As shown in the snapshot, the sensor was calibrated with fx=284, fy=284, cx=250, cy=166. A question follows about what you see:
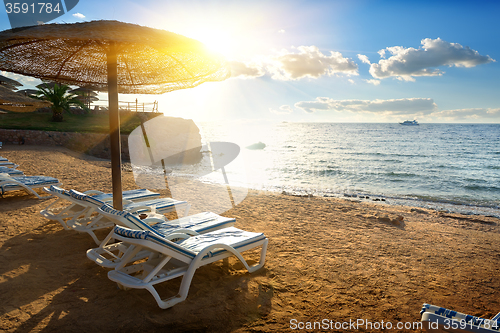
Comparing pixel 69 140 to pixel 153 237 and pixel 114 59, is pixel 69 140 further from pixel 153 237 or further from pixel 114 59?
pixel 153 237

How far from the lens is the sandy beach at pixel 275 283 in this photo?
8.61ft

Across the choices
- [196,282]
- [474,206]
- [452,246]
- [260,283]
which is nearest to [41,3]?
[196,282]

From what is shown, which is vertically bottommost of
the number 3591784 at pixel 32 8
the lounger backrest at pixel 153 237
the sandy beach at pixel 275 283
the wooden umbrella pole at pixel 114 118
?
the sandy beach at pixel 275 283

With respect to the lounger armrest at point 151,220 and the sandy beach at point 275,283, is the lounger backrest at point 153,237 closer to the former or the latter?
the sandy beach at point 275,283

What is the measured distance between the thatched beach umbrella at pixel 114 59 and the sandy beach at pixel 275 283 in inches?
48.9

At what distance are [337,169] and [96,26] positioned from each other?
21079mm

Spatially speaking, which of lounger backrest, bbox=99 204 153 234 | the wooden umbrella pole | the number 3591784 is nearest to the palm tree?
the number 3591784

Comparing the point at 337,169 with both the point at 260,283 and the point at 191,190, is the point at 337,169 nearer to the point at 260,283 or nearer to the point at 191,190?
the point at 191,190

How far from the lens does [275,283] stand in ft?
10.9

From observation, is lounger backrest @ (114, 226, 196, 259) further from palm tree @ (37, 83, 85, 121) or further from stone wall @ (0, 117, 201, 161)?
palm tree @ (37, 83, 85, 121)

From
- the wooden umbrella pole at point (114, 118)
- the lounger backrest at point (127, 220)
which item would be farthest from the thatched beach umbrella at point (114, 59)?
the lounger backrest at point (127, 220)

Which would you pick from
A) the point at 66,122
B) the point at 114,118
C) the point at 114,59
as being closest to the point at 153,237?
the point at 114,118

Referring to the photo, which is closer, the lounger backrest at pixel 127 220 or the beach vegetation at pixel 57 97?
the lounger backrest at pixel 127 220

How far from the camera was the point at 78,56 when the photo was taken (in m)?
4.20
